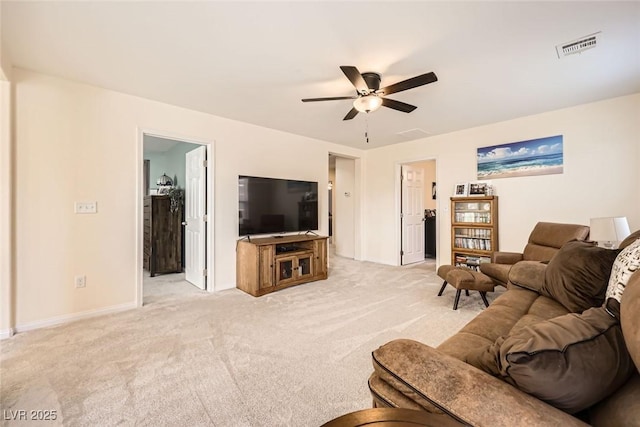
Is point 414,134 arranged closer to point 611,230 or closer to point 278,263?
point 611,230

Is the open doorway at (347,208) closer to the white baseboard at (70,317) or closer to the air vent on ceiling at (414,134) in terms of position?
the air vent on ceiling at (414,134)

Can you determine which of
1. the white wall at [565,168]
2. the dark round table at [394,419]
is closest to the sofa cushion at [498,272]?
the white wall at [565,168]

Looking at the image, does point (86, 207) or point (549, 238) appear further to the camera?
point (549, 238)

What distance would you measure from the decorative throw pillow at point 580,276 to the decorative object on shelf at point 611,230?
42.7 inches

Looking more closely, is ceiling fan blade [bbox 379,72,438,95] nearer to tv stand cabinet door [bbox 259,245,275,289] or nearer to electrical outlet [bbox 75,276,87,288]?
tv stand cabinet door [bbox 259,245,275,289]

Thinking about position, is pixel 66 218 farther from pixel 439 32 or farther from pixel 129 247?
pixel 439 32

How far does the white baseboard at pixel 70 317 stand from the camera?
249 centimetres

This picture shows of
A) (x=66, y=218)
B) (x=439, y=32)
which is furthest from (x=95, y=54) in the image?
(x=439, y=32)

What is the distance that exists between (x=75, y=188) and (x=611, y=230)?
204 inches

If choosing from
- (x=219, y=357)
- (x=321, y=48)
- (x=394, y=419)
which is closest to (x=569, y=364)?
(x=394, y=419)

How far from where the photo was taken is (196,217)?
3.89 m

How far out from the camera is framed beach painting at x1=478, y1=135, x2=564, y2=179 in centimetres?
355

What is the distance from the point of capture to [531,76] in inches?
102

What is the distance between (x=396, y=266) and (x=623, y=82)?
12.4ft
